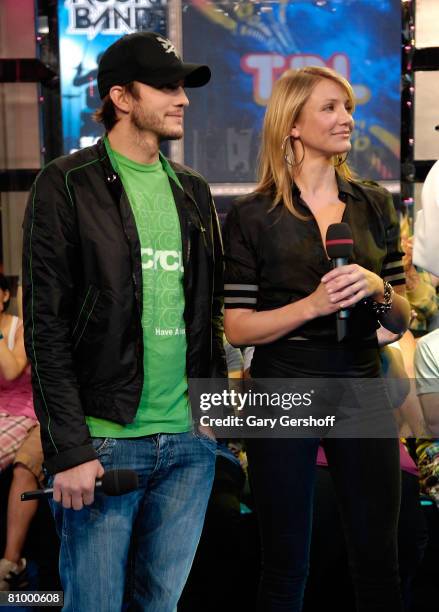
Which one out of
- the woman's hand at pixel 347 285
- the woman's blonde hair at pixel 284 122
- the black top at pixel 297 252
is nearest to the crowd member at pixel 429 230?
the woman's hand at pixel 347 285

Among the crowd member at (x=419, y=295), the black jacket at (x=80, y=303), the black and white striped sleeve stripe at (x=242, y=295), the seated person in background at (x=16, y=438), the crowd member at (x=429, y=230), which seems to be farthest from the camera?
the crowd member at (x=419, y=295)

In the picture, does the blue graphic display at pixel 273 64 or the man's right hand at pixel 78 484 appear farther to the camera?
the blue graphic display at pixel 273 64

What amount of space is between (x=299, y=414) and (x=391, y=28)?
185cm

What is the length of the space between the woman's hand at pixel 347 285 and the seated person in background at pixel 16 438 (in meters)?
1.50

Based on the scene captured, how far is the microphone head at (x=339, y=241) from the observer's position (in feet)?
5.94

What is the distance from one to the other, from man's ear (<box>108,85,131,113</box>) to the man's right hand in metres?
0.81

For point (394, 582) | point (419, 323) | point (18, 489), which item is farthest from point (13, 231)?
point (394, 582)

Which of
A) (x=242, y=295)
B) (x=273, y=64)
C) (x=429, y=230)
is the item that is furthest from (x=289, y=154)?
(x=273, y=64)

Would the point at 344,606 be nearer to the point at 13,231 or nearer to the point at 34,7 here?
the point at 13,231

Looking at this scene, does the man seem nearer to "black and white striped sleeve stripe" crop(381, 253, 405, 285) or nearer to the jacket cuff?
the jacket cuff

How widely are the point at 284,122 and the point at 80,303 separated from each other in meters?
0.69

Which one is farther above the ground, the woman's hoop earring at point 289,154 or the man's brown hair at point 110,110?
the man's brown hair at point 110,110

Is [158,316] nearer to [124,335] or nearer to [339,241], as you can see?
[124,335]

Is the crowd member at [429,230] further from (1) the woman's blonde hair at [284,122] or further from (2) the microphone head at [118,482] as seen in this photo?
(2) the microphone head at [118,482]
